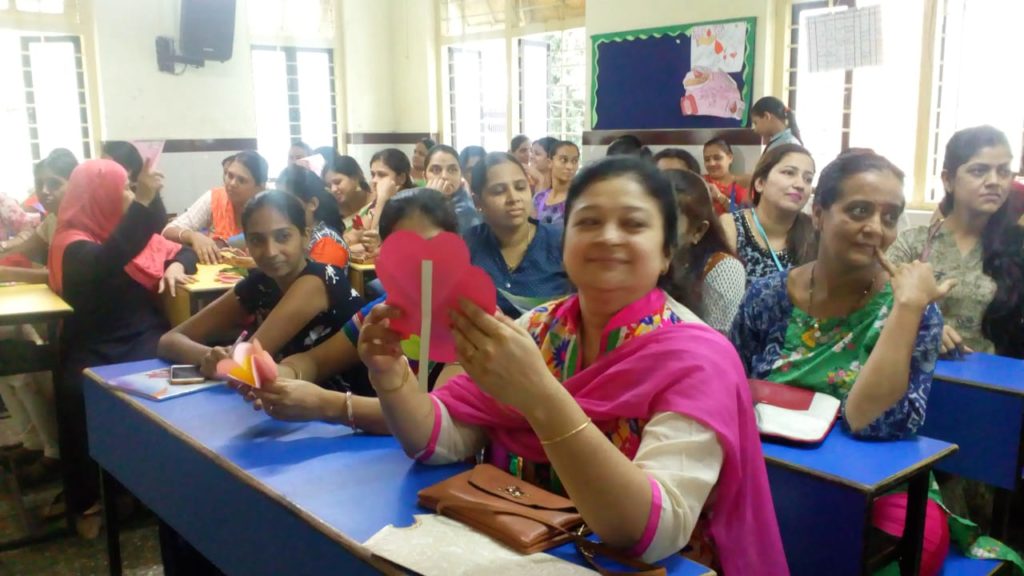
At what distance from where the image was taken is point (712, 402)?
1125mm

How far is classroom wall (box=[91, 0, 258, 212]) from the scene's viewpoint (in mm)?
6988

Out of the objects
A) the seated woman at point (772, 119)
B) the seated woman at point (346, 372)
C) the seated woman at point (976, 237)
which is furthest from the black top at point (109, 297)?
the seated woman at point (772, 119)

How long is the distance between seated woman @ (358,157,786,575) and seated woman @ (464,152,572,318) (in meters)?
1.24

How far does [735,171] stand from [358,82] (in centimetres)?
463

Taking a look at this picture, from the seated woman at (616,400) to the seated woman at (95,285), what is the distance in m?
1.95

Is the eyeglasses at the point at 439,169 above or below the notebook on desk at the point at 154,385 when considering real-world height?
above

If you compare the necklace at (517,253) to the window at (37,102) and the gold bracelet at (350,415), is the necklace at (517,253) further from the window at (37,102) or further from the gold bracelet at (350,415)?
the window at (37,102)

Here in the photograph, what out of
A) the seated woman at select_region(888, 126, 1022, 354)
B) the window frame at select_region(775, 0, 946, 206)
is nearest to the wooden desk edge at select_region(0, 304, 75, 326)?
the seated woman at select_region(888, 126, 1022, 354)

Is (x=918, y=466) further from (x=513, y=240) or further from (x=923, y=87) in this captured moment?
(x=923, y=87)

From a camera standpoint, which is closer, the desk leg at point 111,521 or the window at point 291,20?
the desk leg at point 111,521

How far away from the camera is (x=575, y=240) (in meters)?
1.26

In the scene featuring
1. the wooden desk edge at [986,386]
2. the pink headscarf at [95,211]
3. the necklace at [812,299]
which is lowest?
the wooden desk edge at [986,386]

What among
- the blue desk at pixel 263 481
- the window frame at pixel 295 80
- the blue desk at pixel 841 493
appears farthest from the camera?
the window frame at pixel 295 80

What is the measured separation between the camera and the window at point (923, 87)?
176 inches
